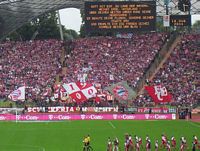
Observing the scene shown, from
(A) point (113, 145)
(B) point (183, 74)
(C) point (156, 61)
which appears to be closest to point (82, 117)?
(B) point (183, 74)

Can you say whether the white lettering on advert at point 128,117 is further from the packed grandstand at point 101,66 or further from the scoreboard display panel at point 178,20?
the scoreboard display panel at point 178,20

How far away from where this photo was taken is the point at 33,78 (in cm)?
7038

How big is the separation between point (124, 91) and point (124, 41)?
1776cm

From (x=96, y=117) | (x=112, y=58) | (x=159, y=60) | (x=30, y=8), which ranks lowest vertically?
(x=96, y=117)

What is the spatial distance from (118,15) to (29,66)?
611 inches

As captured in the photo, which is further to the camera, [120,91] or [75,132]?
[120,91]

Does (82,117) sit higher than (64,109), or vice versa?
(64,109)

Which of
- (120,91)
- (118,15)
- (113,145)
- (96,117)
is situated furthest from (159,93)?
(113,145)

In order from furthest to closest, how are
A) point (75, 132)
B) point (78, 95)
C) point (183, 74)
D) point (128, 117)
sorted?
point (183, 74), point (128, 117), point (78, 95), point (75, 132)

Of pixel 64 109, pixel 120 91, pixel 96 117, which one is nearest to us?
pixel 96 117

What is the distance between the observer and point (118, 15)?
212ft

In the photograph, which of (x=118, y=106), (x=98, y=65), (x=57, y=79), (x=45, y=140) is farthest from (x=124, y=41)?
(x=45, y=140)

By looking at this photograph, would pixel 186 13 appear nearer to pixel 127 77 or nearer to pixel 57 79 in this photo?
pixel 127 77

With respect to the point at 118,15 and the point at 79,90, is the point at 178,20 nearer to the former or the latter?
the point at 118,15
